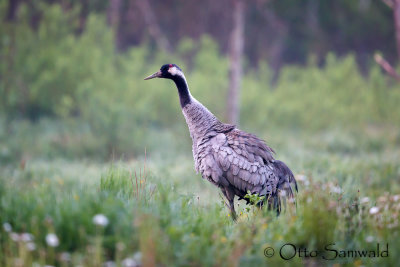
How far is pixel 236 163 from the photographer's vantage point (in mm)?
5301

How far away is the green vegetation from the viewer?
353 centimetres

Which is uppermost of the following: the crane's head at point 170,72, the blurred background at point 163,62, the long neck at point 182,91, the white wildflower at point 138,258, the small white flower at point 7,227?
the blurred background at point 163,62

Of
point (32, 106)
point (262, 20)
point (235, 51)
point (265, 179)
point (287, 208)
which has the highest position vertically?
point (262, 20)

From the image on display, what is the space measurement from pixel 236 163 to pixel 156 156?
25.8ft

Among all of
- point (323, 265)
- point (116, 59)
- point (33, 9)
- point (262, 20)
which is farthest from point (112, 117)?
point (262, 20)

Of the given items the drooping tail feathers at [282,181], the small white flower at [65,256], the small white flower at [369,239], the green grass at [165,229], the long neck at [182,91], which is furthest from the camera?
the long neck at [182,91]

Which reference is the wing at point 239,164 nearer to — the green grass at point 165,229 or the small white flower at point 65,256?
the green grass at point 165,229

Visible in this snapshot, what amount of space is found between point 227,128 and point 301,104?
14.4 metres

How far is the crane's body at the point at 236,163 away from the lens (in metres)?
5.31

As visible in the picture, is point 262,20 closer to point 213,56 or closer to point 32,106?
point 213,56

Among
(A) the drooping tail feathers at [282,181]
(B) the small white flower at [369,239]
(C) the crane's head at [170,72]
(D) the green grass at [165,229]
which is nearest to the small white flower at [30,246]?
(D) the green grass at [165,229]

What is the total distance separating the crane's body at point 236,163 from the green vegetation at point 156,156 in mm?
399

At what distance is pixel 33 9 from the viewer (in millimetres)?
16969

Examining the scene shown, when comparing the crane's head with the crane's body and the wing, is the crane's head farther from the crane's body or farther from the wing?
the wing
